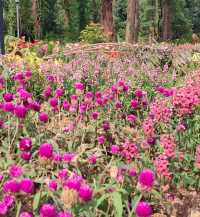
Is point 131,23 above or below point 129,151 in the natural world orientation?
above

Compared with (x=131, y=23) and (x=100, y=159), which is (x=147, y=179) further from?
(x=131, y=23)

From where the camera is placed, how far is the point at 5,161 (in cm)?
345

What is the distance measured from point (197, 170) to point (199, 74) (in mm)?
2001

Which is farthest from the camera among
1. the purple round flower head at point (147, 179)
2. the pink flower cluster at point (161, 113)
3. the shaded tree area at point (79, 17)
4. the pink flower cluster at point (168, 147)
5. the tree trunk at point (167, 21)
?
the shaded tree area at point (79, 17)

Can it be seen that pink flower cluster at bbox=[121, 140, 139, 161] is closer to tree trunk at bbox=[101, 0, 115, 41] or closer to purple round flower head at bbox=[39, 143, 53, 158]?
purple round flower head at bbox=[39, 143, 53, 158]

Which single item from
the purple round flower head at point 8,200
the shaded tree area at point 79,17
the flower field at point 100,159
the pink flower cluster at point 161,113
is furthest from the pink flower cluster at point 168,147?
the shaded tree area at point 79,17

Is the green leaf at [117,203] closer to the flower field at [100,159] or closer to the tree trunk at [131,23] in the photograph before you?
the flower field at [100,159]

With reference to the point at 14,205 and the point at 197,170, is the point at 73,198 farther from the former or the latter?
the point at 197,170

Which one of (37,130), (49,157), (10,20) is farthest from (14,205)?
(10,20)

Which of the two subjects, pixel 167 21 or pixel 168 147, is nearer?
pixel 168 147

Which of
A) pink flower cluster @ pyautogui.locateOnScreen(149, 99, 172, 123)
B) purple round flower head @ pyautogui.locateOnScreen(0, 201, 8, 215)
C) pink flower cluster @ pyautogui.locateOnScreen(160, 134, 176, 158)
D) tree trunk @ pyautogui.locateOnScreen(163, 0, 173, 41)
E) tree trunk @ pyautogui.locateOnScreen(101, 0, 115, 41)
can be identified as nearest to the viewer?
purple round flower head @ pyautogui.locateOnScreen(0, 201, 8, 215)

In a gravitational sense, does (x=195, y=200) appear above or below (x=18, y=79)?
below

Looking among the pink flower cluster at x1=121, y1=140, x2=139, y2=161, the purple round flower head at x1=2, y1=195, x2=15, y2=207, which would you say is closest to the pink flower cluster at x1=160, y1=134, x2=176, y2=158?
the pink flower cluster at x1=121, y1=140, x2=139, y2=161

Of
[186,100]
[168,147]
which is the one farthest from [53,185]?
[186,100]
